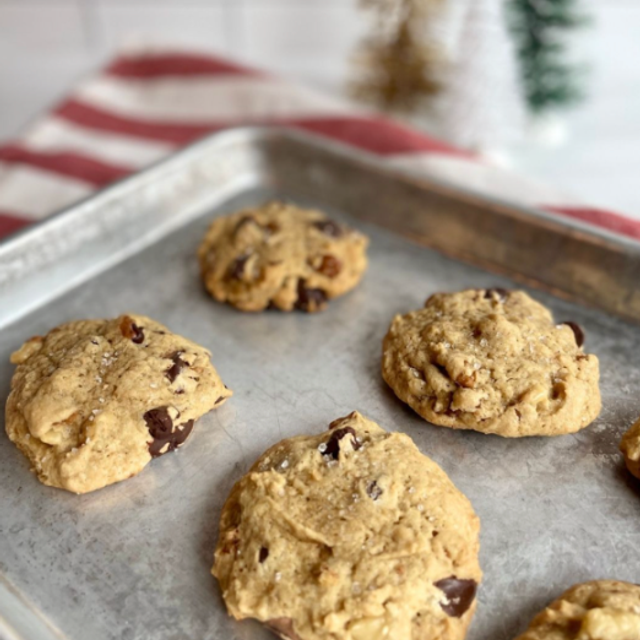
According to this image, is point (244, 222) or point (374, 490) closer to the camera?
point (374, 490)

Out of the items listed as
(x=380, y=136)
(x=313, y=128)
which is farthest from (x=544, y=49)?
(x=313, y=128)

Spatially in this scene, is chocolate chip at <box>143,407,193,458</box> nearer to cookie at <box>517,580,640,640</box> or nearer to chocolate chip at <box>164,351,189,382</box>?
chocolate chip at <box>164,351,189,382</box>

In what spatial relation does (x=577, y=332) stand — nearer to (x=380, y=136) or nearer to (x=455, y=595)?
(x=455, y=595)

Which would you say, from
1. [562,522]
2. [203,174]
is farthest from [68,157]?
[562,522]

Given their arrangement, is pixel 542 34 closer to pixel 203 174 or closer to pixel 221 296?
pixel 203 174

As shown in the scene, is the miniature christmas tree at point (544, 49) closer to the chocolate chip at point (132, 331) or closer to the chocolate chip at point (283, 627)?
the chocolate chip at point (132, 331)

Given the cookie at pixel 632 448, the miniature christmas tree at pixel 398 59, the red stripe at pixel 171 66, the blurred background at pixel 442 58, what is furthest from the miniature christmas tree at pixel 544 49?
the cookie at pixel 632 448
